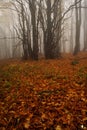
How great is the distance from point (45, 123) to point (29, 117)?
0.46 meters

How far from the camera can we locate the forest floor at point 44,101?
4035mm

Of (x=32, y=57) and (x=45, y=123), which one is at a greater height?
(x=32, y=57)

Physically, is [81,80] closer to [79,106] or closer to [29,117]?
[79,106]

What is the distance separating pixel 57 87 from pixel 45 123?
1.97m

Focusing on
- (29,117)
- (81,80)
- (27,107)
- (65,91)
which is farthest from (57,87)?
(29,117)

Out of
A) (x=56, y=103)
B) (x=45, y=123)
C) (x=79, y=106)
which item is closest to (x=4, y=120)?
(x=45, y=123)

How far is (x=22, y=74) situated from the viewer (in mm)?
7754

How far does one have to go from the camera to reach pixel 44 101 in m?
4.98

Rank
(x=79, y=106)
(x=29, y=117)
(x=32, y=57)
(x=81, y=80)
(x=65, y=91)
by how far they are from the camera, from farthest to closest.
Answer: (x=32, y=57) < (x=81, y=80) < (x=65, y=91) < (x=79, y=106) < (x=29, y=117)

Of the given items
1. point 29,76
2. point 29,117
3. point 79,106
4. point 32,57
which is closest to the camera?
point 29,117

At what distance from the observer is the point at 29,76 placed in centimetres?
745

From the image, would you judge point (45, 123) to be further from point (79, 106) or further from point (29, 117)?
point (79, 106)

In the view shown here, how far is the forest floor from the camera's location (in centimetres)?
404

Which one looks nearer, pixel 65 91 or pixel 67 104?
pixel 67 104
